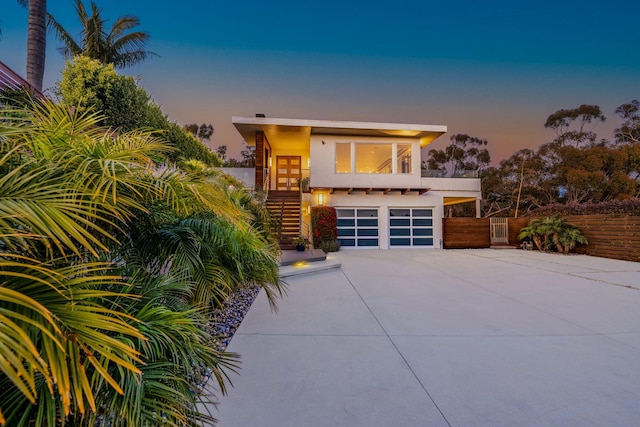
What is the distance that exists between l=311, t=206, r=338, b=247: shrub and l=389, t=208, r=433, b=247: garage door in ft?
9.91

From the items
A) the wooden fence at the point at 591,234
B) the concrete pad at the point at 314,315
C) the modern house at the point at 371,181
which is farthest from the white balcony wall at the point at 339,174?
the concrete pad at the point at 314,315

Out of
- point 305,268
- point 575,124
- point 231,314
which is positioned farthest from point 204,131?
point 575,124

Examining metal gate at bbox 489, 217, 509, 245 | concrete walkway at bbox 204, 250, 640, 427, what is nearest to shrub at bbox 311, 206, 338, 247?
concrete walkway at bbox 204, 250, 640, 427

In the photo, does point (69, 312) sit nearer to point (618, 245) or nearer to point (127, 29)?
point (618, 245)

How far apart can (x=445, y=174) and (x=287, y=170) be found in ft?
26.5

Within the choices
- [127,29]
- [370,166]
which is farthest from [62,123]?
[127,29]

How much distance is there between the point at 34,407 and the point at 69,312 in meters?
0.43

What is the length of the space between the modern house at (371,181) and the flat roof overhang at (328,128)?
0.14 feet

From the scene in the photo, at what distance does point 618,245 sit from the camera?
9469 millimetres

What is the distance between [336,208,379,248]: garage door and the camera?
12.9 m

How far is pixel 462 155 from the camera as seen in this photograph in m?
27.0

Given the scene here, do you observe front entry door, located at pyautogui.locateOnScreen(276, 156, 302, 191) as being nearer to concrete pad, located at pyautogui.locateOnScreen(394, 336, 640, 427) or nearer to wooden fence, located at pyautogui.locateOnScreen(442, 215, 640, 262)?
wooden fence, located at pyautogui.locateOnScreen(442, 215, 640, 262)

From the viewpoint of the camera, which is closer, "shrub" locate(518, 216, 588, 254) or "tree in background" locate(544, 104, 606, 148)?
"shrub" locate(518, 216, 588, 254)

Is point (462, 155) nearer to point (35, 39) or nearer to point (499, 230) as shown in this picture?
point (499, 230)
